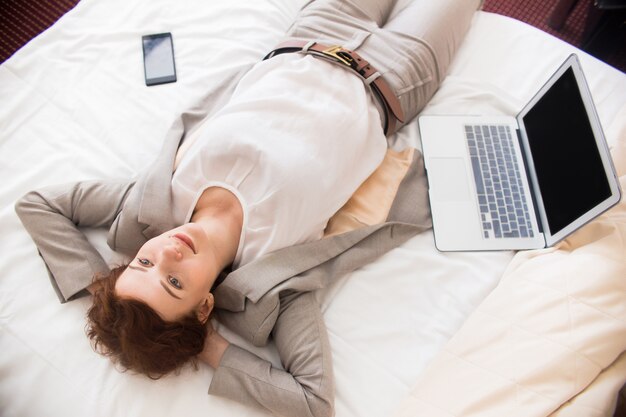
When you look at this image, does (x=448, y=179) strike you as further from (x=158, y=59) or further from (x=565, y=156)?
(x=158, y=59)

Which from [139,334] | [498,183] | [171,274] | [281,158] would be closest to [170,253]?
[171,274]

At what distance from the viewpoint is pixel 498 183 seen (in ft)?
3.54

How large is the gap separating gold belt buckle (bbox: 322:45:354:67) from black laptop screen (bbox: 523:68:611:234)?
1.55 feet

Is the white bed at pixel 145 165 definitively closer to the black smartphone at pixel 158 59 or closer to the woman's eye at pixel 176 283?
the black smartphone at pixel 158 59

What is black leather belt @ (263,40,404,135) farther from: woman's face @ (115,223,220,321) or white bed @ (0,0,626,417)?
woman's face @ (115,223,220,321)

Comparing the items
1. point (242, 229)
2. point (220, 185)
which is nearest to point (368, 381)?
point (242, 229)

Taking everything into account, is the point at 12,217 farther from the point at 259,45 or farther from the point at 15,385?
the point at 259,45

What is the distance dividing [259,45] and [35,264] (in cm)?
82

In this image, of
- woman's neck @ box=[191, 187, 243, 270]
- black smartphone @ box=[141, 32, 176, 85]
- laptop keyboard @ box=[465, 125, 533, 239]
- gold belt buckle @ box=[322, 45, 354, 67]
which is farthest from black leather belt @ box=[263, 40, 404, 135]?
woman's neck @ box=[191, 187, 243, 270]

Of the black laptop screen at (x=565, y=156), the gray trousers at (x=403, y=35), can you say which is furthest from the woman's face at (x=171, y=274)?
the black laptop screen at (x=565, y=156)

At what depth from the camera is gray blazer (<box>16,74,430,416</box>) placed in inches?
33.9

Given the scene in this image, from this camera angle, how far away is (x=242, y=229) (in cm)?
96

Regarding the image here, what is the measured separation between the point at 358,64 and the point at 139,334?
80 centimetres

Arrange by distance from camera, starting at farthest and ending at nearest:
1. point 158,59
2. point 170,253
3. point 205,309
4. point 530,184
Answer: point 158,59 → point 530,184 → point 205,309 → point 170,253
